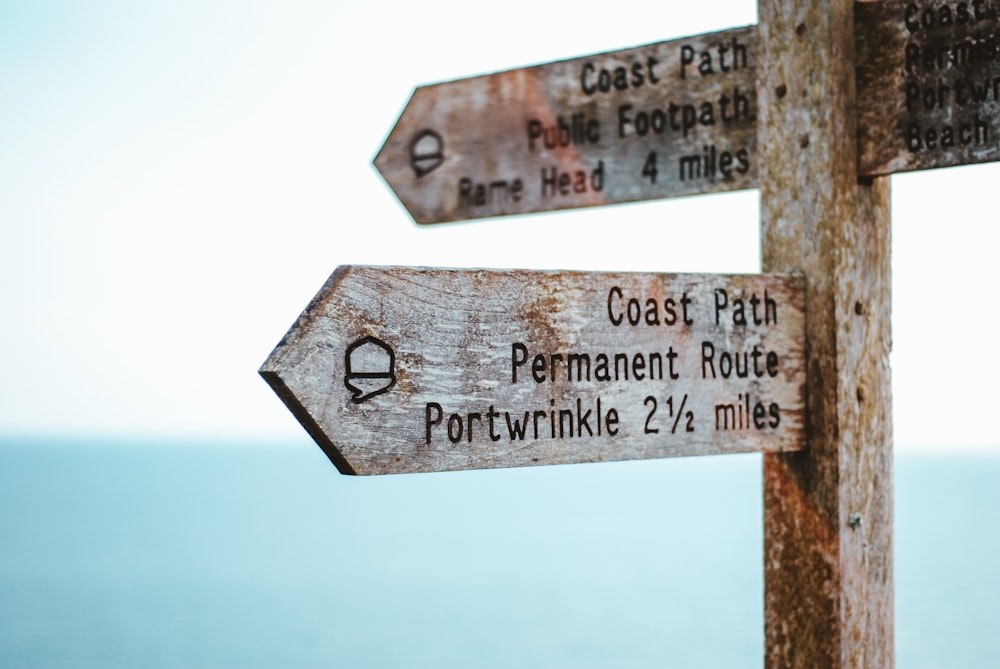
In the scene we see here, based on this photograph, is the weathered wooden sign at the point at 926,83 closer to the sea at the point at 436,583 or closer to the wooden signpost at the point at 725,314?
the wooden signpost at the point at 725,314

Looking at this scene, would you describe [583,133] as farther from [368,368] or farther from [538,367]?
[368,368]

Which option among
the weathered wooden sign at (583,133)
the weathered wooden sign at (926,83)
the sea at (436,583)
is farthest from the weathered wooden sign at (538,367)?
the sea at (436,583)

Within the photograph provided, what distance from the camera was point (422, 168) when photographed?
3.16 metres

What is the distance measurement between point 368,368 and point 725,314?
0.75 m

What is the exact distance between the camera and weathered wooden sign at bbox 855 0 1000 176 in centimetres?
229

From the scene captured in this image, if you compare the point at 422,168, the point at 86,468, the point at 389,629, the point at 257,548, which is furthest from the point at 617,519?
the point at 86,468

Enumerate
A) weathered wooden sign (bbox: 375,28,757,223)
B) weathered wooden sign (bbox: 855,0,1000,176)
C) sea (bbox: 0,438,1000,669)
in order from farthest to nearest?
1. sea (bbox: 0,438,1000,669)
2. weathered wooden sign (bbox: 375,28,757,223)
3. weathered wooden sign (bbox: 855,0,1000,176)

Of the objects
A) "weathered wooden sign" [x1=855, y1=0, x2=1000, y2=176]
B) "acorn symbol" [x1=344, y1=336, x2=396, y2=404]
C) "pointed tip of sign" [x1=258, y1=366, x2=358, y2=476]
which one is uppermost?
"weathered wooden sign" [x1=855, y1=0, x2=1000, y2=176]

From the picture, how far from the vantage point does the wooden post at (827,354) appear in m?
2.40

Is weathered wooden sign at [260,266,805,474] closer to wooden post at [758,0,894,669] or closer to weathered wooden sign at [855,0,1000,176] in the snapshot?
wooden post at [758,0,894,669]

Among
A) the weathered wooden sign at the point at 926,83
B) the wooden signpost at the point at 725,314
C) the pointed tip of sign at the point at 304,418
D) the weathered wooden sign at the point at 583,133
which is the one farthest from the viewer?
the weathered wooden sign at the point at 583,133

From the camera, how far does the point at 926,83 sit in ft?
7.77

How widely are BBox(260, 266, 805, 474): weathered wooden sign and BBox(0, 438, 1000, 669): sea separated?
18.0 m

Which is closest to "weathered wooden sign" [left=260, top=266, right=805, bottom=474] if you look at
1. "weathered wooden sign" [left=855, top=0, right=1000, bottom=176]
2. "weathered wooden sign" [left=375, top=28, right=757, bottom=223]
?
"weathered wooden sign" [left=855, top=0, right=1000, bottom=176]
